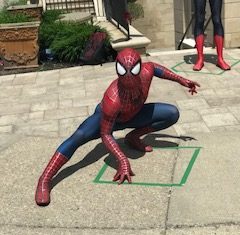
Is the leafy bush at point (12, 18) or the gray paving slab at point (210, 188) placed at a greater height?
the leafy bush at point (12, 18)

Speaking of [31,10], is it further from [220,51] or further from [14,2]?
[220,51]

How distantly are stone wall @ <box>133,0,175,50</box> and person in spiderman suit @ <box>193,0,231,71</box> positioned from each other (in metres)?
7.17

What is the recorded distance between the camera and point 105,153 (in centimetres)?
503

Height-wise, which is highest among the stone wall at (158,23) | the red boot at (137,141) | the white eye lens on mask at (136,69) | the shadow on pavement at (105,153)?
the white eye lens on mask at (136,69)

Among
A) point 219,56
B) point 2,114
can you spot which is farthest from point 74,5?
point 2,114

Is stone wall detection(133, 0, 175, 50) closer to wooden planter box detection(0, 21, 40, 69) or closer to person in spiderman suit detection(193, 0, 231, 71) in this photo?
wooden planter box detection(0, 21, 40, 69)

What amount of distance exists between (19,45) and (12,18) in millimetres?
1329

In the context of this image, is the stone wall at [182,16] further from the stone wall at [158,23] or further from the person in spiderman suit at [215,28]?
the person in spiderman suit at [215,28]

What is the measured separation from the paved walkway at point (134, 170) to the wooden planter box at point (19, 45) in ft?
6.63

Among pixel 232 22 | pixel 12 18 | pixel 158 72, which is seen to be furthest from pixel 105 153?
pixel 12 18

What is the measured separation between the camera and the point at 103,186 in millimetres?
4289

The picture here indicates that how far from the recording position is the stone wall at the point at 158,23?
1489cm

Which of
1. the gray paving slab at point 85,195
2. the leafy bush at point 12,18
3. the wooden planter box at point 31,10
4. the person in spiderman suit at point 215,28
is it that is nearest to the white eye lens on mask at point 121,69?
the gray paving slab at point 85,195

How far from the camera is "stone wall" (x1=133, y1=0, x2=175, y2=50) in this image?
14889 millimetres
